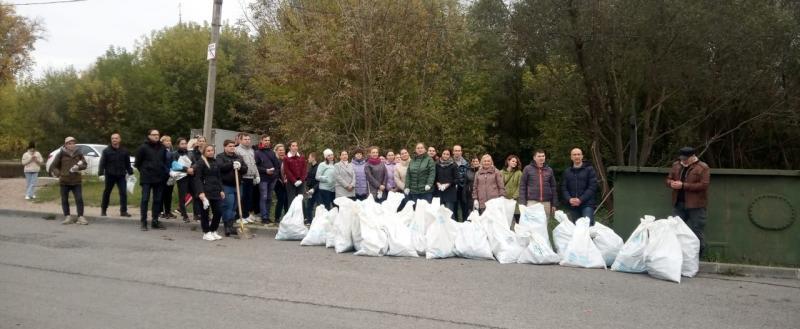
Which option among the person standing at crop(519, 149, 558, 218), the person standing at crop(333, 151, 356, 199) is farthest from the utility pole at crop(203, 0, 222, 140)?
the person standing at crop(519, 149, 558, 218)

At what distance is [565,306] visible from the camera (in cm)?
618

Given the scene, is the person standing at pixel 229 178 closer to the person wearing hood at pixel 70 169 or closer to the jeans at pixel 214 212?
the jeans at pixel 214 212

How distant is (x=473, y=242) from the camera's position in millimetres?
8812

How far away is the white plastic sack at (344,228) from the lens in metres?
9.12

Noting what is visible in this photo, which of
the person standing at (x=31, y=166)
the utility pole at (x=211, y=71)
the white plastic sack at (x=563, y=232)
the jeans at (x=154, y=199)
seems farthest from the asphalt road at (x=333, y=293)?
the person standing at (x=31, y=166)

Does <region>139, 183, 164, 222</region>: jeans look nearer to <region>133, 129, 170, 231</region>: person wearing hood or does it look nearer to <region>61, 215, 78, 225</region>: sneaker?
<region>133, 129, 170, 231</region>: person wearing hood

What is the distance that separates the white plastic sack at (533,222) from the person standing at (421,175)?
116 inches

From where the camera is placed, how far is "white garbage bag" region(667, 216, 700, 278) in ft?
26.0

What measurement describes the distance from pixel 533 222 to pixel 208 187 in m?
5.04

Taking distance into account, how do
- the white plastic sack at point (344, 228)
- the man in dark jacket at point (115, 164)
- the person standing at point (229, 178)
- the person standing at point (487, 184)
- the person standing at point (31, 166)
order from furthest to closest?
the person standing at point (31, 166) → the man in dark jacket at point (115, 164) → the person standing at point (487, 184) → the person standing at point (229, 178) → the white plastic sack at point (344, 228)

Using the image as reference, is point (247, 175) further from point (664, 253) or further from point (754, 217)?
point (754, 217)

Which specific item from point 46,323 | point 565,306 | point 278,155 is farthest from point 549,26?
point 46,323

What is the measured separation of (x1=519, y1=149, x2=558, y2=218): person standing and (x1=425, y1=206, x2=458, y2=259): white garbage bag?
1579mm

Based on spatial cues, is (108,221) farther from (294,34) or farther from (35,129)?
(35,129)
